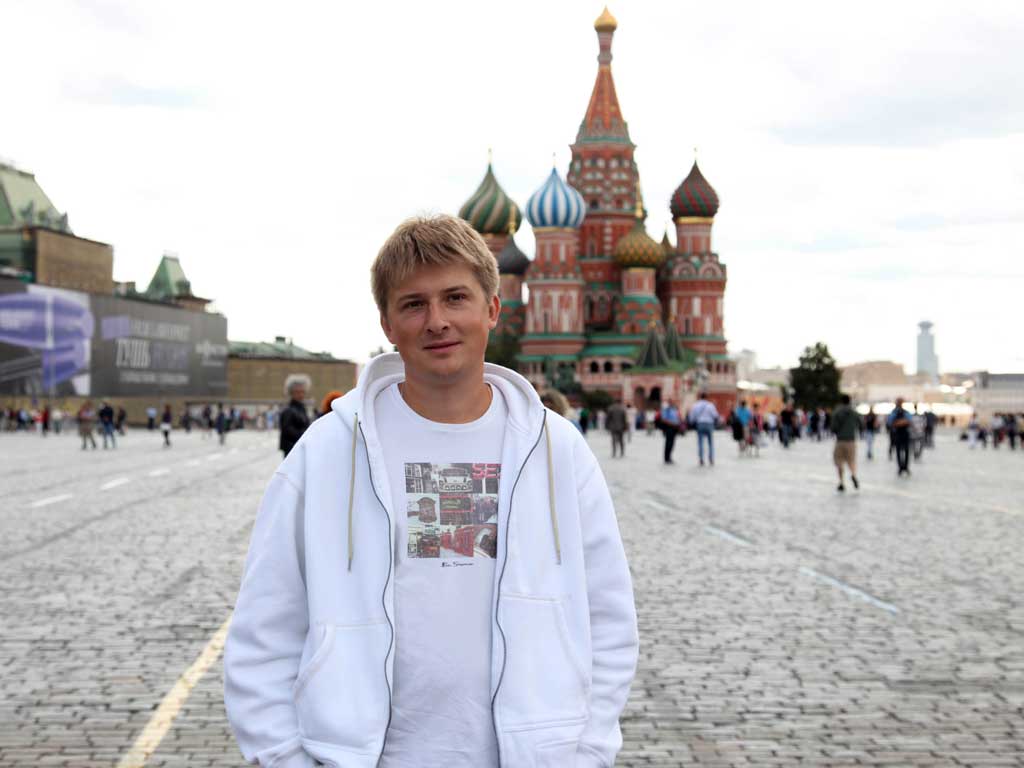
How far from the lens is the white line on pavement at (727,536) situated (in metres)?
12.6

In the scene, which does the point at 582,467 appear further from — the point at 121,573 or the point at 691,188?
the point at 691,188

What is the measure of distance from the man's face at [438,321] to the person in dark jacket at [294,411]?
9.12 meters

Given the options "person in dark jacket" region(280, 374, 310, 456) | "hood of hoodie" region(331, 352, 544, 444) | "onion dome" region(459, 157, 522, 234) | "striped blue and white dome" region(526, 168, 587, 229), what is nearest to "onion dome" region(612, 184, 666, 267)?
"striped blue and white dome" region(526, 168, 587, 229)

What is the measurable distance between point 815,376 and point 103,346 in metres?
52.8

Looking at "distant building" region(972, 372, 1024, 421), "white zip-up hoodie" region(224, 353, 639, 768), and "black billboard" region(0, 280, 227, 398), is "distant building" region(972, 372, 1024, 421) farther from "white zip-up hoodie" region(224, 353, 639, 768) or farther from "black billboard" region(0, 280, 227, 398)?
"white zip-up hoodie" region(224, 353, 639, 768)

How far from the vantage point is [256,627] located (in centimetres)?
282

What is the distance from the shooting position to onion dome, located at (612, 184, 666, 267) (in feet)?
326

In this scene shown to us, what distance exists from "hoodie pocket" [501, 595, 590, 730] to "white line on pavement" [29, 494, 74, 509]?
49.8 ft

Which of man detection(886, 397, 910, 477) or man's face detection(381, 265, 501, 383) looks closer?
man's face detection(381, 265, 501, 383)

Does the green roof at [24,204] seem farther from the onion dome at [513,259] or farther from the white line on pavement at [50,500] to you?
the white line on pavement at [50,500]

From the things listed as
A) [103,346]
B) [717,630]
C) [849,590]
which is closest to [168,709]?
[717,630]

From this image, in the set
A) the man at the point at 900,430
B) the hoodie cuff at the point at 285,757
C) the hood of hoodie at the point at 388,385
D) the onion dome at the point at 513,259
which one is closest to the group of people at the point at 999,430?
the man at the point at 900,430

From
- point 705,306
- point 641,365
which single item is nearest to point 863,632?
point 641,365

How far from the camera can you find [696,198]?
337 feet
